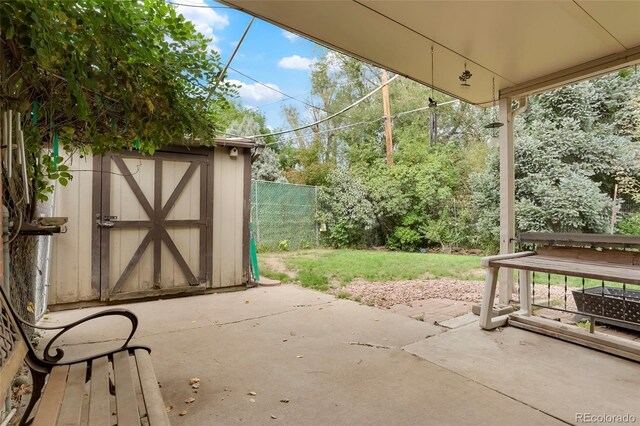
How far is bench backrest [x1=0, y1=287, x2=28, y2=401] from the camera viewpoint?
1.19 metres

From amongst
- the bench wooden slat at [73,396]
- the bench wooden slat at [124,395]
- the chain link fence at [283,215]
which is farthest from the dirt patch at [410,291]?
the chain link fence at [283,215]

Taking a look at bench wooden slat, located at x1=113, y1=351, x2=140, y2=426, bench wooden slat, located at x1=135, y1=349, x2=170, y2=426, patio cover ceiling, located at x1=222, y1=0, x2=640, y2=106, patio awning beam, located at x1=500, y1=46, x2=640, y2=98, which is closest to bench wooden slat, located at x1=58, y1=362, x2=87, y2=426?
bench wooden slat, located at x1=113, y1=351, x2=140, y2=426

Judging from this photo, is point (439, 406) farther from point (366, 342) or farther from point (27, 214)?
point (27, 214)

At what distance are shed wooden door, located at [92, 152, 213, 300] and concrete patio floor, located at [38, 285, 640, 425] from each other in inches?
28.9

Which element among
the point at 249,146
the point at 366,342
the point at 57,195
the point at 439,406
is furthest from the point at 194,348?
the point at 249,146

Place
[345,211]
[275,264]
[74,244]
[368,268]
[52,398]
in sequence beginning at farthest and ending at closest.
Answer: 1. [345,211]
2. [275,264]
3. [368,268]
4. [74,244]
5. [52,398]

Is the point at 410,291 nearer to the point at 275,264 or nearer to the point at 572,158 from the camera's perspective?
the point at 275,264

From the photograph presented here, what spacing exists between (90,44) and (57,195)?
9.99 feet

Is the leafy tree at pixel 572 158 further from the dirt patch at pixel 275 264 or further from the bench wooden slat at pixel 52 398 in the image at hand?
the bench wooden slat at pixel 52 398

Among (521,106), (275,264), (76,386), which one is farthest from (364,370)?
(275,264)

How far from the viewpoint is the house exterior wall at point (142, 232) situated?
3.99 m

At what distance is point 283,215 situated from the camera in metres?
9.41

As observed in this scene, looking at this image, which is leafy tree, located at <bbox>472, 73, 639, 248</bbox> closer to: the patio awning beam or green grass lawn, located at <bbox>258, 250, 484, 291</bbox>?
green grass lawn, located at <bbox>258, 250, 484, 291</bbox>

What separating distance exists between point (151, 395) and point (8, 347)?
0.56 m
